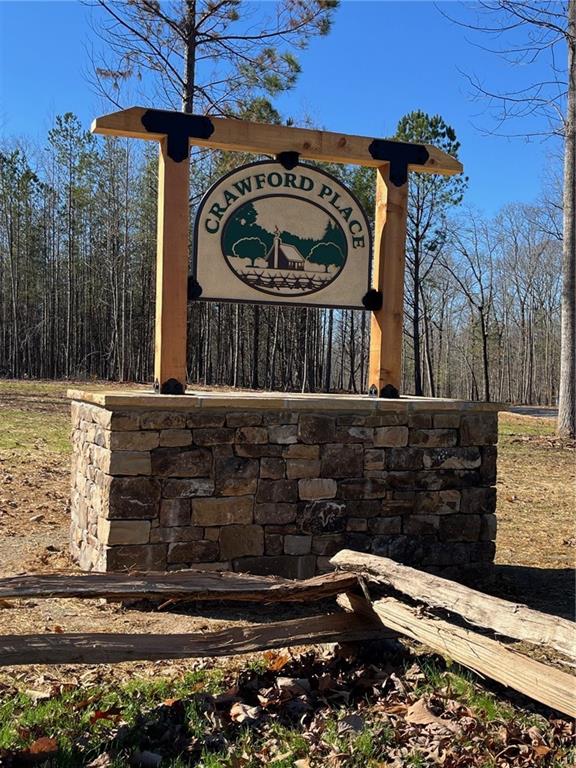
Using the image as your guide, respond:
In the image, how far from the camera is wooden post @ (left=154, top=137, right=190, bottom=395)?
515cm

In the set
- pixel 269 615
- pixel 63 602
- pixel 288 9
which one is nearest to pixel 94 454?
pixel 63 602

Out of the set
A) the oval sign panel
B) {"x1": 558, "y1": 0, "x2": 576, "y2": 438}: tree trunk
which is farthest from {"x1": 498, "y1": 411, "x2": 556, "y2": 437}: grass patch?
the oval sign panel

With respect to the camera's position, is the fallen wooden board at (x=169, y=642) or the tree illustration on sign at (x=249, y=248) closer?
the fallen wooden board at (x=169, y=642)

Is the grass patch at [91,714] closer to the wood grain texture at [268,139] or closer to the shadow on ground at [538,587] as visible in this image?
the shadow on ground at [538,587]

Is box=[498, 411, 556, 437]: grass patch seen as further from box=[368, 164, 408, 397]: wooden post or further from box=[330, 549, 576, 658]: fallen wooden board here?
box=[330, 549, 576, 658]: fallen wooden board

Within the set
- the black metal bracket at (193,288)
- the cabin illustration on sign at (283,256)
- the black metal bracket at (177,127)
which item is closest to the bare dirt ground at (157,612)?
the black metal bracket at (193,288)

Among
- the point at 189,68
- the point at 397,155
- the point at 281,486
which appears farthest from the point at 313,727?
the point at 189,68

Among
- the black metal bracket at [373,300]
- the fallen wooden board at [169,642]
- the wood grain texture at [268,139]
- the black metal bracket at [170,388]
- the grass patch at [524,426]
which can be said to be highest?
the wood grain texture at [268,139]

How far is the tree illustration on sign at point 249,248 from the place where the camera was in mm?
Answer: 5391

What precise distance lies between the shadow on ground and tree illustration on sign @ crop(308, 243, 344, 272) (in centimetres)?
273

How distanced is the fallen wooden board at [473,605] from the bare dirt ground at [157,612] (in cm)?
111

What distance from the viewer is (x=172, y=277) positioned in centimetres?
516

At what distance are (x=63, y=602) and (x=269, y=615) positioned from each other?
133 centimetres

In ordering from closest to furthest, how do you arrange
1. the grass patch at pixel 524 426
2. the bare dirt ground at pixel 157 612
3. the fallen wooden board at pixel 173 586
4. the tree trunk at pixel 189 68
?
the fallen wooden board at pixel 173 586, the bare dirt ground at pixel 157 612, the tree trunk at pixel 189 68, the grass patch at pixel 524 426
